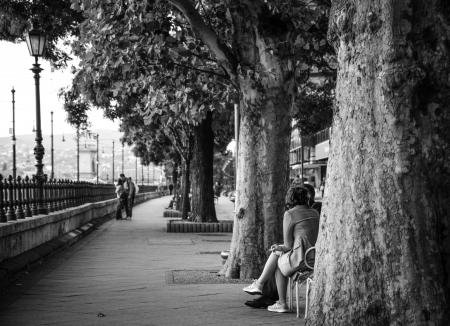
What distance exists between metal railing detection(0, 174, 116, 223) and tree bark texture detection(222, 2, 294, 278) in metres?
3.38

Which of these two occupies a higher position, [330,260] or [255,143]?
[255,143]

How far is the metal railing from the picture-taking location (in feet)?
39.7

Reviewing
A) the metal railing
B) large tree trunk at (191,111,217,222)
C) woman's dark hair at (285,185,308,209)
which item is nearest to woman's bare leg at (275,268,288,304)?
woman's dark hair at (285,185,308,209)

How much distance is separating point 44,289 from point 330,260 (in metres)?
5.22

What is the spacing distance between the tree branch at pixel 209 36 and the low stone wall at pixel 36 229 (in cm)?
351

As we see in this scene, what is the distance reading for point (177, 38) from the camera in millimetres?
12984

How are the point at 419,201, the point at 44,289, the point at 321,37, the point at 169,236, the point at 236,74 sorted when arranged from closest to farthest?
1. the point at 419,201
2. the point at 44,289
3. the point at 236,74
4. the point at 321,37
5. the point at 169,236

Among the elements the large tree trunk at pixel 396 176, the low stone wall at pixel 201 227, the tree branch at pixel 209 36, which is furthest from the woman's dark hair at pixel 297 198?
the low stone wall at pixel 201 227

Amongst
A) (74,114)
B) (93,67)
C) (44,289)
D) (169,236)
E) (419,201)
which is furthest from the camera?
(74,114)

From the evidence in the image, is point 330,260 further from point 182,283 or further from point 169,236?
point 169,236

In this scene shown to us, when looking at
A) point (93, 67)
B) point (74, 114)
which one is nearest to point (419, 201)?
point (93, 67)

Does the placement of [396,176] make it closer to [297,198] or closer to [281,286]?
[297,198]

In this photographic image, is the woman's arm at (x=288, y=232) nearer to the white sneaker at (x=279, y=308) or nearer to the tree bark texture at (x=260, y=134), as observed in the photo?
the white sneaker at (x=279, y=308)

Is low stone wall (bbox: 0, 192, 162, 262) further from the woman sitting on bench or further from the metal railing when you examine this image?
the woman sitting on bench
